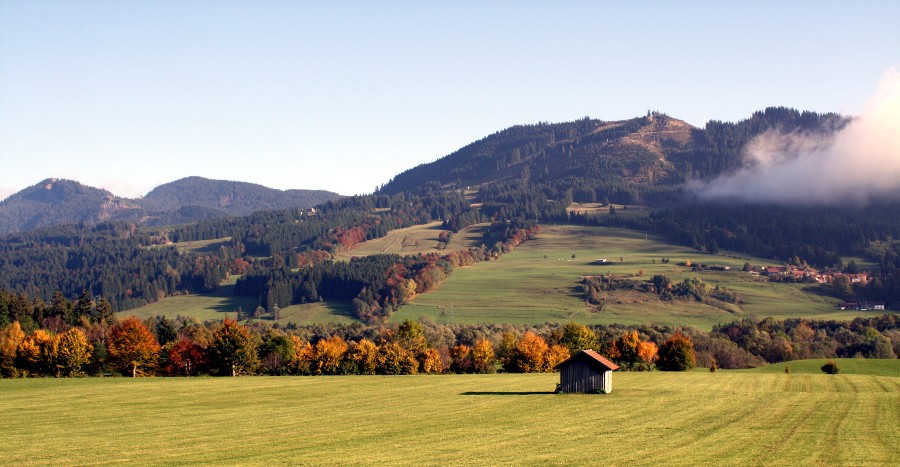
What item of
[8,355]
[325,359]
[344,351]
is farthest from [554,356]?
[8,355]

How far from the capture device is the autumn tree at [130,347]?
109 meters

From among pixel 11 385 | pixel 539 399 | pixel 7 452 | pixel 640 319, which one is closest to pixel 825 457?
pixel 539 399

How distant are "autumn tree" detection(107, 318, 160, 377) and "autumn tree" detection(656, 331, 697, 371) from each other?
6828 cm

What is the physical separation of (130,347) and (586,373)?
2567 inches

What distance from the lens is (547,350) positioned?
4710 inches

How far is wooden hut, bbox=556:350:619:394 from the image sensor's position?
69.9 m

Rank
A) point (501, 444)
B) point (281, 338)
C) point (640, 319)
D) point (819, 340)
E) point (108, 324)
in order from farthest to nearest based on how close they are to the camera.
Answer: point (640, 319) → point (819, 340) → point (108, 324) → point (281, 338) → point (501, 444)

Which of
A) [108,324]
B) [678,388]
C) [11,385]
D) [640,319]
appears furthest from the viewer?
[640,319]

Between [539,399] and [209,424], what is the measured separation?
2574cm

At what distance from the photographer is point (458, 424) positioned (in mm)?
→ 51594

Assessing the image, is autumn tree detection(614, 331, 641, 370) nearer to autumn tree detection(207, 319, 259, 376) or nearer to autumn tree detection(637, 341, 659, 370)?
autumn tree detection(637, 341, 659, 370)

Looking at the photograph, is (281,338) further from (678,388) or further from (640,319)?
(640,319)

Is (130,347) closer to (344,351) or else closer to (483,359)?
(344,351)

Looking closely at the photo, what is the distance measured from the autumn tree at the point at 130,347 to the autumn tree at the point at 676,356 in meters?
68.3
